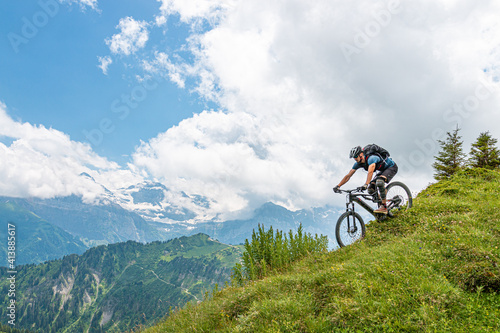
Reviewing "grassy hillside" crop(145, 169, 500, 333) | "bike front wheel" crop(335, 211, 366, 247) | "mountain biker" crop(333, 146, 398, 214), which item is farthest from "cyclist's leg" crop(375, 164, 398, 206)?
"grassy hillside" crop(145, 169, 500, 333)

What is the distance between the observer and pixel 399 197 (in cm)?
1253

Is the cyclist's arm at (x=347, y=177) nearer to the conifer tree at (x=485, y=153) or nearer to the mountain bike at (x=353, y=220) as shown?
the mountain bike at (x=353, y=220)

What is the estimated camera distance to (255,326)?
5.81m

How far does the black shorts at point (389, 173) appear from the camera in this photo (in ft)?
36.8

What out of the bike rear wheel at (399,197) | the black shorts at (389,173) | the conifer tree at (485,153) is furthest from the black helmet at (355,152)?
the conifer tree at (485,153)

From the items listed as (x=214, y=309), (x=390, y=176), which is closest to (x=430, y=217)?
(x=390, y=176)

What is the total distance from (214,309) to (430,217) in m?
8.66

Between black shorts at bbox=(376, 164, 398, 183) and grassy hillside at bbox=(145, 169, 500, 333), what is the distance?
2573 millimetres

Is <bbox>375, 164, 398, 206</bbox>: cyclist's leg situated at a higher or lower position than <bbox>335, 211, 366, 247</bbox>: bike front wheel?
higher

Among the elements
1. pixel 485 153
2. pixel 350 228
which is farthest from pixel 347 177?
pixel 485 153

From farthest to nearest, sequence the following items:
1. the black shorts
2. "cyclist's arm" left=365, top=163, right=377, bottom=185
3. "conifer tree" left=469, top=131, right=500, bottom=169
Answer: "conifer tree" left=469, top=131, right=500, bottom=169 < the black shorts < "cyclist's arm" left=365, top=163, right=377, bottom=185

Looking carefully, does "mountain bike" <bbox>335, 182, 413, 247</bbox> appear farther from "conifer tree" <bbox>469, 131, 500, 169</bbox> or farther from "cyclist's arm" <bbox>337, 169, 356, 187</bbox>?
"conifer tree" <bbox>469, 131, 500, 169</bbox>

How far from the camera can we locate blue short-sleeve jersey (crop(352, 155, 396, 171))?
1073cm

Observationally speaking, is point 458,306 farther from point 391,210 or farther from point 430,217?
point 391,210
